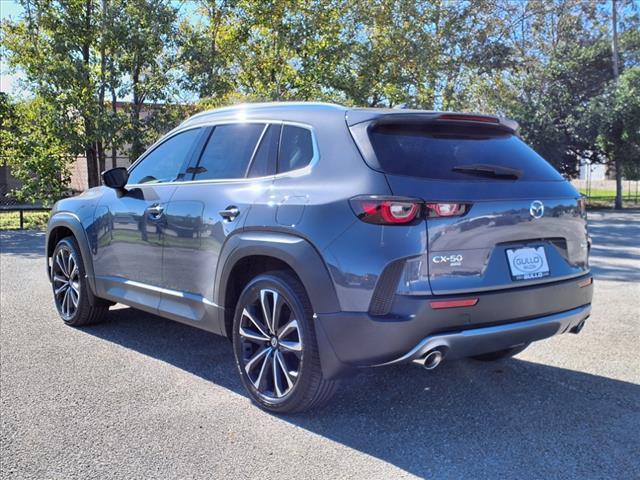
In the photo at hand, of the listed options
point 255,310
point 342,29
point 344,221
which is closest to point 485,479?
point 344,221

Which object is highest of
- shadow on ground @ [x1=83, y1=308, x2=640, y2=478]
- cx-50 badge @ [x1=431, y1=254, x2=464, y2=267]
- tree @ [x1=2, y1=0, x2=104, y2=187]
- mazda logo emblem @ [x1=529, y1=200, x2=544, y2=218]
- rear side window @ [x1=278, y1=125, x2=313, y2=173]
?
tree @ [x1=2, y1=0, x2=104, y2=187]

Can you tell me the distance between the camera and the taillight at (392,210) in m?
3.27

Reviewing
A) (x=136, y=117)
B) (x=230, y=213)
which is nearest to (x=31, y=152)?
(x=136, y=117)

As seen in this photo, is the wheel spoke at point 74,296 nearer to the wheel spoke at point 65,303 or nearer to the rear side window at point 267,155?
the wheel spoke at point 65,303

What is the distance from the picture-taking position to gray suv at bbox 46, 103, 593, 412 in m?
3.28

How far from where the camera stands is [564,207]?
386cm

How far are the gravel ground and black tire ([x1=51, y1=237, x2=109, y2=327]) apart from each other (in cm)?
27

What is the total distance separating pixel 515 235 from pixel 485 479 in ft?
4.31

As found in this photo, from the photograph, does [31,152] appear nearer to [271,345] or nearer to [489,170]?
[271,345]

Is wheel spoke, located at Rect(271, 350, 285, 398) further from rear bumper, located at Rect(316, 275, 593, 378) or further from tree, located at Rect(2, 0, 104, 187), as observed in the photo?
tree, located at Rect(2, 0, 104, 187)

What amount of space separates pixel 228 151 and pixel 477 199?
1894 mm

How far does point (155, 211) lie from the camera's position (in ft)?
15.9

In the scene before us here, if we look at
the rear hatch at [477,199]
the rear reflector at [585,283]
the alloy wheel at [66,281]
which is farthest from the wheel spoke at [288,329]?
the alloy wheel at [66,281]

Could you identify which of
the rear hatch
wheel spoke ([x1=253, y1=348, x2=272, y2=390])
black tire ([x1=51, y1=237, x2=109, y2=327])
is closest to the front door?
black tire ([x1=51, y1=237, x2=109, y2=327])
